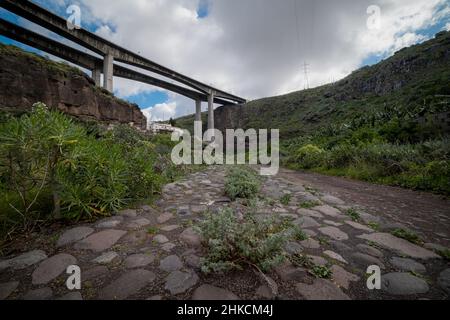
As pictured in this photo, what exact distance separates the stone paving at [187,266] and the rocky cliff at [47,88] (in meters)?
7.41

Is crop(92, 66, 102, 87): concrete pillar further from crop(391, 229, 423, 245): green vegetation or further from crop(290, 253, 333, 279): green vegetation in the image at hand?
crop(391, 229, 423, 245): green vegetation

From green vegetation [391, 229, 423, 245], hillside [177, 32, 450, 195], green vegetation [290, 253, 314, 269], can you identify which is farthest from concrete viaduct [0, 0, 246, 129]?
green vegetation [391, 229, 423, 245]

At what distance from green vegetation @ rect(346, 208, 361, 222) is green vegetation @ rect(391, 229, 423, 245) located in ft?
1.45

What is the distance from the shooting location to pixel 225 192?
3811 millimetres

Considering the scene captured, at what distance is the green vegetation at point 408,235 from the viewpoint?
2.04 meters

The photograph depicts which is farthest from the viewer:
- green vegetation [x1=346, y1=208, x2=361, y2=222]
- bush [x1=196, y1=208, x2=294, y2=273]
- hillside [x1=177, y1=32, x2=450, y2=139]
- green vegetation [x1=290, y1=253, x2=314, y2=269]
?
hillside [x1=177, y1=32, x2=450, y2=139]

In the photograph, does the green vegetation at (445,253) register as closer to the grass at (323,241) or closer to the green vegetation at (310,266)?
the grass at (323,241)

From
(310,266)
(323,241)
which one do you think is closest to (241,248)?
(310,266)

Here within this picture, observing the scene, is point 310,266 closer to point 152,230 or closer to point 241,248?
point 241,248

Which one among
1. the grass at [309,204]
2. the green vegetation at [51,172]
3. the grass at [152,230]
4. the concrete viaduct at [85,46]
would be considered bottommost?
the grass at [152,230]

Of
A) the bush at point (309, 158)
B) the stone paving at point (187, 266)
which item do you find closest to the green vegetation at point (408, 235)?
the stone paving at point (187, 266)

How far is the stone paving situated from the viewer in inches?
50.1
